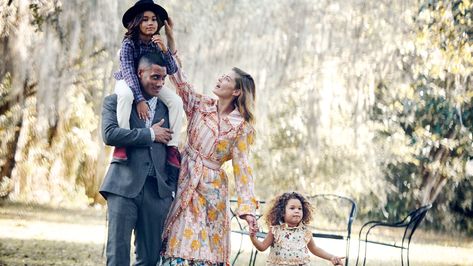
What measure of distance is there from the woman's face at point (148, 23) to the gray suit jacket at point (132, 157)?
12.1 inches

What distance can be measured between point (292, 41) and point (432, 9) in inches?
65.9

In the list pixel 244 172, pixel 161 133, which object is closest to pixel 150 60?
pixel 161 133

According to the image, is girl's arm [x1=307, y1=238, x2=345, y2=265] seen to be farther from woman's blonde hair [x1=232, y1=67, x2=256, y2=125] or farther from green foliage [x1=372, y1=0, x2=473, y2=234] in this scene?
green foliage [x1=372, y1=0, x2=473, y2=234]

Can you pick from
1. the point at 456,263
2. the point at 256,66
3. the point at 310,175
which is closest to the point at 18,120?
the point at 256,66

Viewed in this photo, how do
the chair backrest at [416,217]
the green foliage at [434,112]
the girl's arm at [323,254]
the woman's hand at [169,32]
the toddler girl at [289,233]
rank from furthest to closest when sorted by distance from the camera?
1. the green foliage at [434,112]
2. the chair backrest at [416,217]
3. the toddler girl at [289,233]
4. the girl's arm at [323,254]
5. the woman's hand at [169,32]

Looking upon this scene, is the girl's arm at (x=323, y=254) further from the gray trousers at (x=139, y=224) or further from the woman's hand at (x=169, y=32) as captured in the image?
the woman's hand at (x=169, y=32)

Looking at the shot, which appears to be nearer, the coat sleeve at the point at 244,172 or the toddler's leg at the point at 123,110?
the toddler's leg at the point at 123,110

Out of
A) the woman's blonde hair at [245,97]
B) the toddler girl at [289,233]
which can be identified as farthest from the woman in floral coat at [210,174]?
the toddler girl at [289,233]

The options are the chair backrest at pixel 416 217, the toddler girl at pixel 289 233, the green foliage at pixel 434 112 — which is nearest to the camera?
the toddler girl at pixel 289 233

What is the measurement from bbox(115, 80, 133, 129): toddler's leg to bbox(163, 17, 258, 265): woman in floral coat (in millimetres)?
355

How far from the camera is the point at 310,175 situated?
15352 millimetres

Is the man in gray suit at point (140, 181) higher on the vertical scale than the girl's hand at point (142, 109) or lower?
lower

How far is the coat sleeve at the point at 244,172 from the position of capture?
12.7 feet

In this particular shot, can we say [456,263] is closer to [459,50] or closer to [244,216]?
[459,50]
